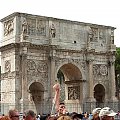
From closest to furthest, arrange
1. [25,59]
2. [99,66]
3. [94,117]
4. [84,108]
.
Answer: [94,117]
[25,59]
[84,108]
[99,66]

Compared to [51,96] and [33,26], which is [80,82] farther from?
[33,26]

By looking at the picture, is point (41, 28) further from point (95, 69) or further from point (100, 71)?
point (100, 71)

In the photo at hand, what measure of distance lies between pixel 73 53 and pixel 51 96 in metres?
4.88

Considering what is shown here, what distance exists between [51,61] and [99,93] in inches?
303

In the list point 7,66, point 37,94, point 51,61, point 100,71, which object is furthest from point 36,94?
point 100,71

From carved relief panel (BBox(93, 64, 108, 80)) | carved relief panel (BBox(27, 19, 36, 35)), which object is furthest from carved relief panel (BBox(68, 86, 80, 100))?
carved relief panel (BBox(27, 19, 36, 35))

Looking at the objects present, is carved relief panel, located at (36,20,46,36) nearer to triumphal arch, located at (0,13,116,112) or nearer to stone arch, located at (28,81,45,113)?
triumphal arch, located at (0,13,116,112)

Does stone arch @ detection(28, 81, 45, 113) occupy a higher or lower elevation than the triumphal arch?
lower

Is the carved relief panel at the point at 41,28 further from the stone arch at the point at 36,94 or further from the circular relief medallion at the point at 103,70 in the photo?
the circular relief medallion at the point at 103,70

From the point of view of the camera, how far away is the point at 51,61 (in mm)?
31859

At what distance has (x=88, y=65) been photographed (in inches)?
1351

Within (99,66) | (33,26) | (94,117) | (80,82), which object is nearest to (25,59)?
(33,26)

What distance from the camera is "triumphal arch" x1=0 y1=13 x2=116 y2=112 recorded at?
30766mm

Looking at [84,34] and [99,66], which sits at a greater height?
[84,34]
